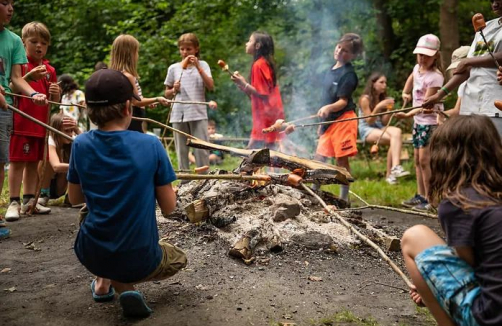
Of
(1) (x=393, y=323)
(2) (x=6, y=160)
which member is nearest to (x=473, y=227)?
(1) (x=393, y=323)

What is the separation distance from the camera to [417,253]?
2277 millimetres

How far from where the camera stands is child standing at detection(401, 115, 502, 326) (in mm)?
2043

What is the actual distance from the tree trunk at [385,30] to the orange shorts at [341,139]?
287 inches

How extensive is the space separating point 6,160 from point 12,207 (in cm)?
74

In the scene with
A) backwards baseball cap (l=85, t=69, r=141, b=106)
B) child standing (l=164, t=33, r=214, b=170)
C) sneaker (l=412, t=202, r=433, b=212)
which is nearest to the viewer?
backwards baseball cap (l=85, t=69, r=141, b=106)

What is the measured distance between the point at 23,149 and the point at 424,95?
14.3 ft

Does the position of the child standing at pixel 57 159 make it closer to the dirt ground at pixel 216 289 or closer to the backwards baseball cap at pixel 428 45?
the dirt ground at pixel 216 289

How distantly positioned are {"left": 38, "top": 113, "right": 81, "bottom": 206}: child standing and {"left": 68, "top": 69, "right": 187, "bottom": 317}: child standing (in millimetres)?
2899

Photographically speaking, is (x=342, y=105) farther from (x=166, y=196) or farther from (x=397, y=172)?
(x=166, y=196)

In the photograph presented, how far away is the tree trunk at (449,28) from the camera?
10320mm

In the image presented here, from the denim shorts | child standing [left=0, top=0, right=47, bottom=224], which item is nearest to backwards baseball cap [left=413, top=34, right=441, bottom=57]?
child standing [left=0, top=0, right=47, bottom=224]

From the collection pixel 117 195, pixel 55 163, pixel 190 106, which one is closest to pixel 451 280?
pixel 117 195

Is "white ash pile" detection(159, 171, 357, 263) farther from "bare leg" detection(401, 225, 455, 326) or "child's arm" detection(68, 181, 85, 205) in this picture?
"bare leg" detection(401, 225, 455, 326)

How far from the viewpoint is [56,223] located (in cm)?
511
